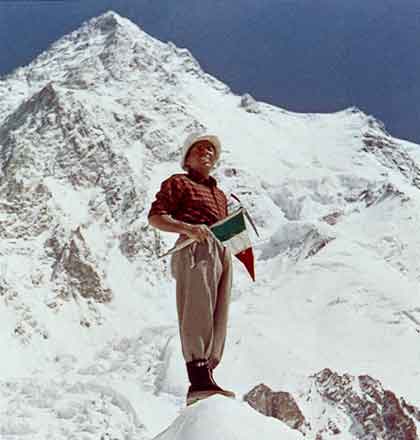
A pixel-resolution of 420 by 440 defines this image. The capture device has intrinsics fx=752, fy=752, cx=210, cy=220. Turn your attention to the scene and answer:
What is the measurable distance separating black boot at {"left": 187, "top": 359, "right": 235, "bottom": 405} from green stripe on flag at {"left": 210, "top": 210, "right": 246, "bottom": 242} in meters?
1.09

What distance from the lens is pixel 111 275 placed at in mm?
82875

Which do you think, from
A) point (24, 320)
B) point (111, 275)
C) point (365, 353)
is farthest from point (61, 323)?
point (365, 353)

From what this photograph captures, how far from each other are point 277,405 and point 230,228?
44737mm

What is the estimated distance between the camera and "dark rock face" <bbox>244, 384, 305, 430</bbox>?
48.8 m

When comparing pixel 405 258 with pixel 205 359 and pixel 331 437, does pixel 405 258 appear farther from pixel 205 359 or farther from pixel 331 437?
pixel 205 359

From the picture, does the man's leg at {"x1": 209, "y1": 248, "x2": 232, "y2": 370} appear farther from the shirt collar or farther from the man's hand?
the shirt collar

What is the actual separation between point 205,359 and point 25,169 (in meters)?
90.2

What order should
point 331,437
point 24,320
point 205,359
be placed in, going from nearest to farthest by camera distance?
point 205,359 < point 331,437 < point 24,320

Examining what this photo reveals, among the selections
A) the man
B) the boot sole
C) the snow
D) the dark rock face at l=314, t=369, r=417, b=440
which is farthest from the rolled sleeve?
the dark rock face at l=314, t=369, r=417, b=440

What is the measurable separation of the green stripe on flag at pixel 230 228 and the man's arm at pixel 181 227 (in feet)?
0.40

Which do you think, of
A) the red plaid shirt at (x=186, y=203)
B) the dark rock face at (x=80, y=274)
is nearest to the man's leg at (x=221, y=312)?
the red plaid shirt at (x=186, y=203)

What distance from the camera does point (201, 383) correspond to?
6355 mm

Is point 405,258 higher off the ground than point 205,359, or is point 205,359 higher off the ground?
point 405,258

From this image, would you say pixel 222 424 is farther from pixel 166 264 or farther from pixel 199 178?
pixel 166 264
